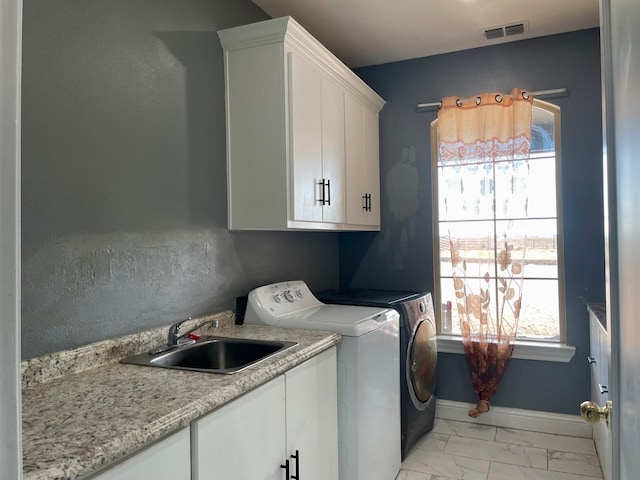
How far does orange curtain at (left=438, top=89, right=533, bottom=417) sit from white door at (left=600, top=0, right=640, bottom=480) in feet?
7.26

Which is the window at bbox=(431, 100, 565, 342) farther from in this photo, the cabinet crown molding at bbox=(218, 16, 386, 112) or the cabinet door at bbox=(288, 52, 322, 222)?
the cabinet crown molding at bbox=(218, 16, 386, 112)

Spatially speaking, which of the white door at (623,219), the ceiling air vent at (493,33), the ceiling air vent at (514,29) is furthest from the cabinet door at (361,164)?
the white door at (623,219)

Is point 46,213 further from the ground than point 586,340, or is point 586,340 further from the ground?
point 46,213

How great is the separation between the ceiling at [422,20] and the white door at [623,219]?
6.39ft

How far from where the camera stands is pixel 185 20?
2068mm

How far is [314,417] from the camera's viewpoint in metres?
1.85

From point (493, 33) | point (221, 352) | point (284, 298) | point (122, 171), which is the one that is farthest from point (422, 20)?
point (221, 352)

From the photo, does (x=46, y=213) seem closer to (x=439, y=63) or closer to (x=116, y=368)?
(x=116, y=368)

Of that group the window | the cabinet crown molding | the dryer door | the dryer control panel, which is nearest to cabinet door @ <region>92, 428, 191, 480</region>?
the dryer control panel

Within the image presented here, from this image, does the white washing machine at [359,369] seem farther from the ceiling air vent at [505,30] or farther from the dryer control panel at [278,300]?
the ceiling air vent at [505,30]

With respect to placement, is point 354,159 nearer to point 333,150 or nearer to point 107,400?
point 333,150

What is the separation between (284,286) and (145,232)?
3.09ft

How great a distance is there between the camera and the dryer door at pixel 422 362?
2674mm

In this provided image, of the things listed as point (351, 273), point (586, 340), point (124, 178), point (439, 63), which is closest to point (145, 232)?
point (124, 178)
